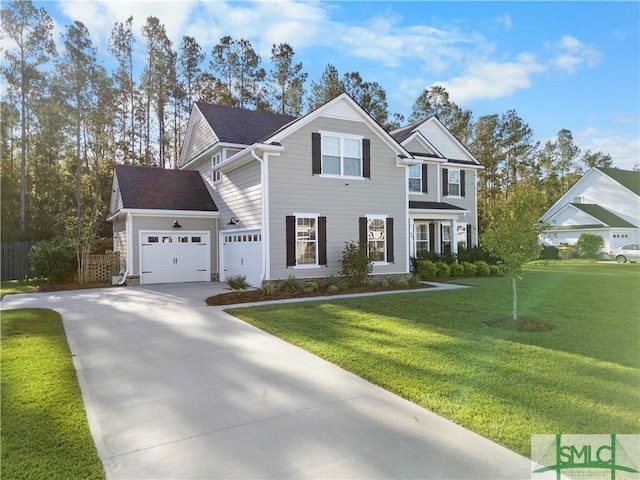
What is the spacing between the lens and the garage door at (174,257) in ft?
51.5

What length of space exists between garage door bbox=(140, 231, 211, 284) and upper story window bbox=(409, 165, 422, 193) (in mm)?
10052

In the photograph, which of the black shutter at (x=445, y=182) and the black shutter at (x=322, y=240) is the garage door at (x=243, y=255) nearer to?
the black shutter at (x=322, y=240)

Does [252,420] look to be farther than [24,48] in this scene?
No

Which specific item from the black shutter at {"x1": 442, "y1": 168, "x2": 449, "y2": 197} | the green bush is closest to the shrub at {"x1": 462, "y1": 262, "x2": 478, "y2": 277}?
the black shutter at {"x1": 442, "y1": 168, "x2": 449, "y2": 197}

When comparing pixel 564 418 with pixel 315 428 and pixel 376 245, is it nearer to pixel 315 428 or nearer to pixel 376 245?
pixel 315 428

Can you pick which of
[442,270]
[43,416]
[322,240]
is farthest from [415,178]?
[43,416]

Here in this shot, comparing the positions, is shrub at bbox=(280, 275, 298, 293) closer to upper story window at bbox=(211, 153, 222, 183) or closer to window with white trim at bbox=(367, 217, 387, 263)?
window with white trim at bbox=(367, 217, 387, 263)

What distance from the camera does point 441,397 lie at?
431 cm

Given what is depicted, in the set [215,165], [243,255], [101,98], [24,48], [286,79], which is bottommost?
[243,255]

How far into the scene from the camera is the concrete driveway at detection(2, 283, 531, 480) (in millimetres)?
3125

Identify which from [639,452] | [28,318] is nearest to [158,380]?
[639,452]

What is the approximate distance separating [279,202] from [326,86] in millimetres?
24465

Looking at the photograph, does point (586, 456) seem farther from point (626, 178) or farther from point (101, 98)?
point (626, 178)

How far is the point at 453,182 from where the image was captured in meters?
21.8
